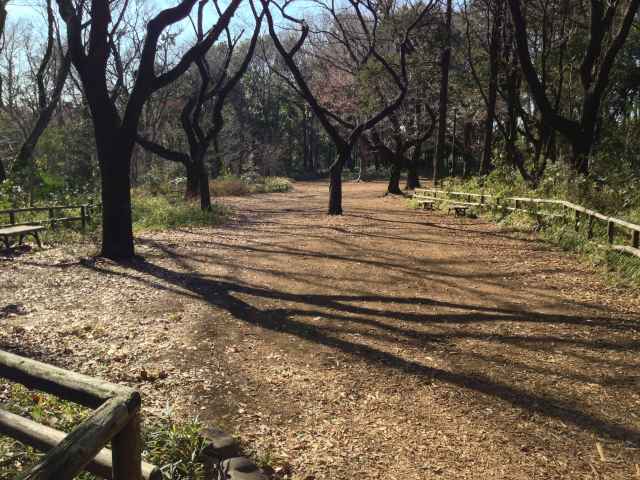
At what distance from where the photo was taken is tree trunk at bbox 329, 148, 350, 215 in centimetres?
1769

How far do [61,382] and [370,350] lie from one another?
3.74m

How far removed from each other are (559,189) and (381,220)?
18.7ft

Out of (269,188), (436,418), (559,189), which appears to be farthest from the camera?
(269,188)

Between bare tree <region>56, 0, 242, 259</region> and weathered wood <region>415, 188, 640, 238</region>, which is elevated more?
bare tree <region>56, 0, 242, 259</region>

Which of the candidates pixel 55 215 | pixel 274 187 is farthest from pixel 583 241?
pixel 274 187

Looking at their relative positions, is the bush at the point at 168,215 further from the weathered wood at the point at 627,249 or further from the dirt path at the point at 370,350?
the weathered wood at the point at 627,249

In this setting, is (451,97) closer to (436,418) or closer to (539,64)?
(539,64)

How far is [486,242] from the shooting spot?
1212 centimetres

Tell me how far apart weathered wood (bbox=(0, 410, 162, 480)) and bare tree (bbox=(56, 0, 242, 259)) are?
778 cm

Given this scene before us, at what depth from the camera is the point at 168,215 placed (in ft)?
51.8

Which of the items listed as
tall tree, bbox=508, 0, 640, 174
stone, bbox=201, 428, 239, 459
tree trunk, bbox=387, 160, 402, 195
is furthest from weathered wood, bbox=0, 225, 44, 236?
tree trunk, bbox=387, 160, 402, 195

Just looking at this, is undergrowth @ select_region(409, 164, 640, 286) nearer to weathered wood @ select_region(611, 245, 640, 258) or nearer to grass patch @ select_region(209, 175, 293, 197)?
weathered wood @ select_region(611, 245, 640, 258)

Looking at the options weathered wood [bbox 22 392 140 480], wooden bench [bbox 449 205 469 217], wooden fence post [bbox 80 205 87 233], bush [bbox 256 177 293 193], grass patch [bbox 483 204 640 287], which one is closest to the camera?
weathered wood [bbox 22 392 140 480]

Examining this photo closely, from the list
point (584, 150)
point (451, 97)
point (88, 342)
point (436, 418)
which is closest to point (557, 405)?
point (436, 418)
